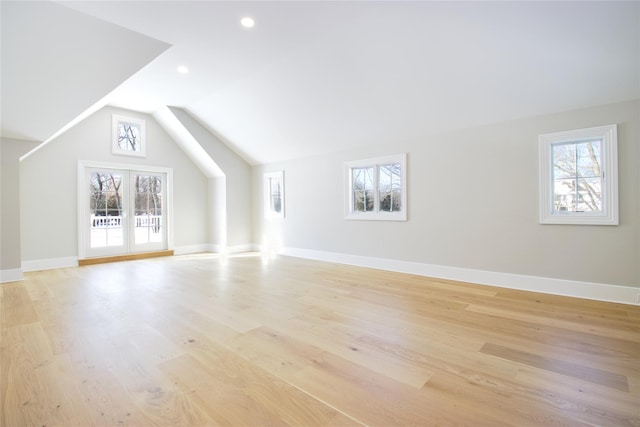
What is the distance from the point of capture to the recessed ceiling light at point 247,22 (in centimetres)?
329

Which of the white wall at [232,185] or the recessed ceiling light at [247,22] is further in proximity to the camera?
the white wall at [232,185]

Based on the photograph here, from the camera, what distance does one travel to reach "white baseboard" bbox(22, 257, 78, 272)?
17.0ft

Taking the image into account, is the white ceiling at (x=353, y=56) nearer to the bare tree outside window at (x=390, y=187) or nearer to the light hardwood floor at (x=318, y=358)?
the bare tree outside window at (x=390, y=187)

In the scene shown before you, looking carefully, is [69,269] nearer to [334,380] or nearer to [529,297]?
[334,380]

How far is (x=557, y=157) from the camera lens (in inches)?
143

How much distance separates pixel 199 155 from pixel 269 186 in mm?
1809

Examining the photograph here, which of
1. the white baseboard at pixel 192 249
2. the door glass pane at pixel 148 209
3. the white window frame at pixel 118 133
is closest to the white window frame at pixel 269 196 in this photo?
the white baseboard at pixel 192 249

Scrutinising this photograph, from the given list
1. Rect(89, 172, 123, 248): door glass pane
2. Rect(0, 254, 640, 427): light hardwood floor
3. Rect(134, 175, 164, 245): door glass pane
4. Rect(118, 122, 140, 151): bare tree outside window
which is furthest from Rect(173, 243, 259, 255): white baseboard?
Rect(0, 254, 640, 427): light hardwood floor

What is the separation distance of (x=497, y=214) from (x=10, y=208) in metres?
6.93

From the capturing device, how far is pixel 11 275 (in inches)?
174

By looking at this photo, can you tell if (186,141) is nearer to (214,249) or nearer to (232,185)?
(232,185)

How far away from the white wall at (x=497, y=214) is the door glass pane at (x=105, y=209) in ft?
15.4

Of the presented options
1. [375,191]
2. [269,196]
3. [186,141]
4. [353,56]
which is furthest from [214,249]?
[353,56]

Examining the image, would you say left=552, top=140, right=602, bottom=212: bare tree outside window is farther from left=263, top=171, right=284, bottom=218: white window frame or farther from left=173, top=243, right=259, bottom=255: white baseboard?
left=173, top=243, right=259, bottom=255: white baseboard
